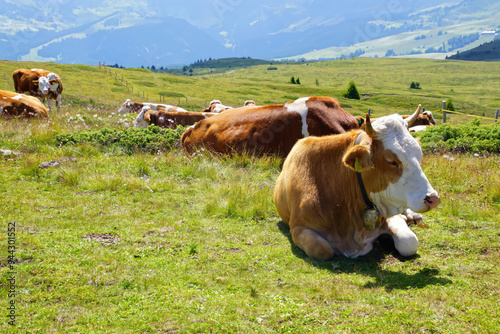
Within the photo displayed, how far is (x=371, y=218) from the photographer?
560 cm

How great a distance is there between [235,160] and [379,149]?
20.2 feet

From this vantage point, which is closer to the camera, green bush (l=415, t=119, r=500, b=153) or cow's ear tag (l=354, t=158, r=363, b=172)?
cow's ear tag (l=354, t=158, r=363, b=172)

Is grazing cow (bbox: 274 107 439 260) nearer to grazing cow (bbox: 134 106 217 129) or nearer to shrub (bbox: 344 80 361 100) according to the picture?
grazing cow (bbox: 134 106 217 129)

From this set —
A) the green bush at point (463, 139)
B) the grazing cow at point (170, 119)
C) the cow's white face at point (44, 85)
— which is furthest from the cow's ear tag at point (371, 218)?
the cow's white face at point (44, 85)

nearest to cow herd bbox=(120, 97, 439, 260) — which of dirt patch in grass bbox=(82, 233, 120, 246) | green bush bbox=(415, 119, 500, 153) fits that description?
dirt patch in grass bbox=(82, 233, 120, 246)

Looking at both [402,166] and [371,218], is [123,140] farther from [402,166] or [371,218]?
[402,166]

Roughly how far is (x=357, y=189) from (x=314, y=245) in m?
0.98

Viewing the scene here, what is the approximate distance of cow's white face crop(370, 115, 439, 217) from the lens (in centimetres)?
507

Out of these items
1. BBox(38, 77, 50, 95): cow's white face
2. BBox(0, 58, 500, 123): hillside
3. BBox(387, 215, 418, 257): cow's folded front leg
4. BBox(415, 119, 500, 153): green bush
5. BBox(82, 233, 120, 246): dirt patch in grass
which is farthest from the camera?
BBox(0, 58, 500, 123): hillside

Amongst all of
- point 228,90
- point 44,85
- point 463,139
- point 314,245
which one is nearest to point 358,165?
→ point 314,245

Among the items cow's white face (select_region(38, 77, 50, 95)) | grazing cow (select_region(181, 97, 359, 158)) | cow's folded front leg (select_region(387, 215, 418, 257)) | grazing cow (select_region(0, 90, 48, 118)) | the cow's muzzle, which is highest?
cow's white face (select_region(38, 77, 50, 95))

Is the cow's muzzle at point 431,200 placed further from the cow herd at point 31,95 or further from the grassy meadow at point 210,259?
the cow herd at point 31,95

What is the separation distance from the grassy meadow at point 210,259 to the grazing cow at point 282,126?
0.61m

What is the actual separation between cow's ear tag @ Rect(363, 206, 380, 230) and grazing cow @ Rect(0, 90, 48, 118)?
1526 centimetres
